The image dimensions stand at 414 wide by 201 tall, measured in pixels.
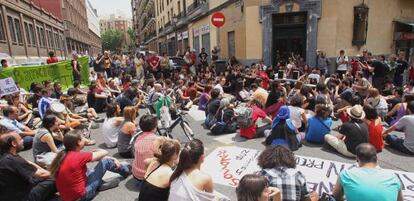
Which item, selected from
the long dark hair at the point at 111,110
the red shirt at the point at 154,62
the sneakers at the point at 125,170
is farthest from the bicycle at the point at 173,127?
the red shirt at the point at 154,62

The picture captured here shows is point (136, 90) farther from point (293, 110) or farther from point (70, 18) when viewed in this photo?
point (70, 18)

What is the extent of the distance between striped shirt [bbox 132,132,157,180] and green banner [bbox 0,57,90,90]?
30.5ft

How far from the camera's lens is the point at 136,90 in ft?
32.4

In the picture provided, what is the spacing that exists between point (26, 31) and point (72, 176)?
28.9m

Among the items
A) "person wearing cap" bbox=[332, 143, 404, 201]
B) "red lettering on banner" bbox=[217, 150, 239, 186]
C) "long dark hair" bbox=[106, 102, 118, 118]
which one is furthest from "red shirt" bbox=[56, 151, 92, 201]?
"person wearing cap" bbox=[332, 143, 404, 201]

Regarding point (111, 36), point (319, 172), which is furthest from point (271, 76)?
point (111, 36)

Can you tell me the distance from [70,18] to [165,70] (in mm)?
42322

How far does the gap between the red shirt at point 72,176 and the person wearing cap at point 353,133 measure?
14.7ft

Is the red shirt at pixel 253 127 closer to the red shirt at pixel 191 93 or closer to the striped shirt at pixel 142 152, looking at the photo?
the striped shirt at pixel 142 152

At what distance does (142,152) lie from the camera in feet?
14.8

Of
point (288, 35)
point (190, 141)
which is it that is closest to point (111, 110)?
point (190, 141)

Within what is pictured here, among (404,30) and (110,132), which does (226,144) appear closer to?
(110,132)

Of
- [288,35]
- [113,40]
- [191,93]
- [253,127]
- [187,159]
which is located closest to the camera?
[187,159]

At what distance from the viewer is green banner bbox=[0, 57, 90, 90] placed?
1183cm
